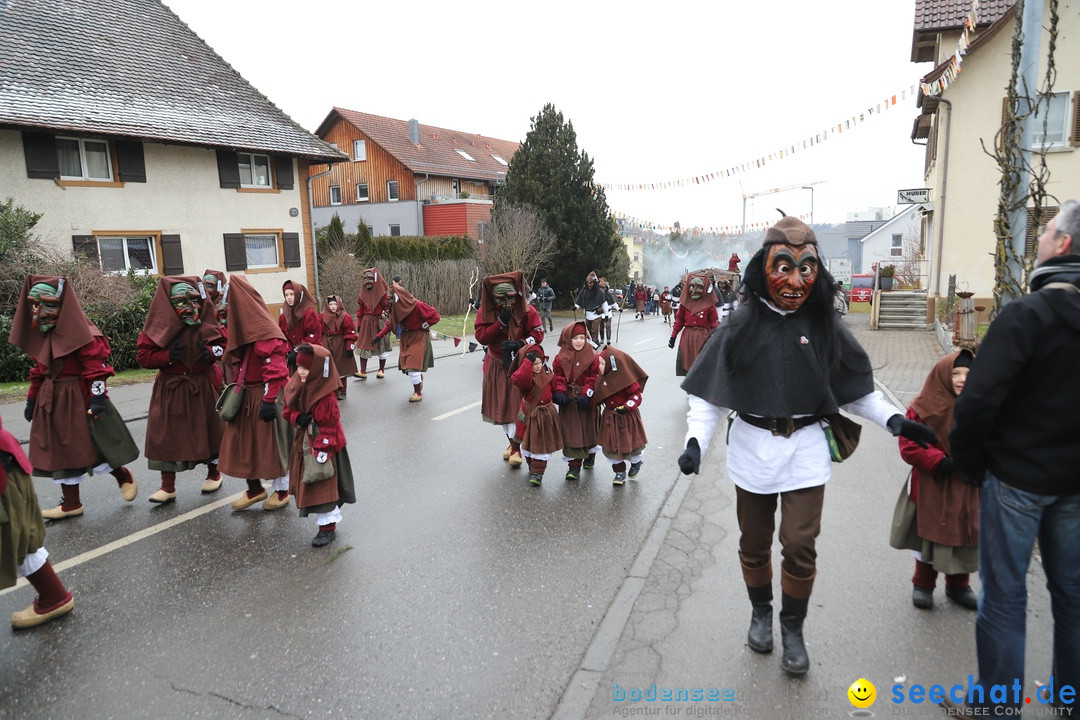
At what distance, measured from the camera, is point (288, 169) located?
2398 cm

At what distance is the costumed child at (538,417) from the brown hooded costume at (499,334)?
35.7 inches

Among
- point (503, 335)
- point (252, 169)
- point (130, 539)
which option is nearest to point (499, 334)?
point (503, 335)

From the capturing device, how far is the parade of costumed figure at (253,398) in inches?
232

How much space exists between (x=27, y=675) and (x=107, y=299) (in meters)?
12.5

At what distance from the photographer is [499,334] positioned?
8.05 meters

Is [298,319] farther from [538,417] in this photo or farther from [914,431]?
[914,431]

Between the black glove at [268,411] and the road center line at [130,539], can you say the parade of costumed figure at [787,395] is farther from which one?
the road center line at [130,539]

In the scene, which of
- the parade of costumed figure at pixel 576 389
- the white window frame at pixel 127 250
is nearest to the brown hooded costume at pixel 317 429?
the parade of costumed figure at pixel 576 389

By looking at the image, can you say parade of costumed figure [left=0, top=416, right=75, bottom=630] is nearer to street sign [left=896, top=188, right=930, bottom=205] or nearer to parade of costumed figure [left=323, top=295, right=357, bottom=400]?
parade of costumed figure [left=323, top=295, right=357, bottom=400]

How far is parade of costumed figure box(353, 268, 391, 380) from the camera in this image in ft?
42.9

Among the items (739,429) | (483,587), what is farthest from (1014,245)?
(483,587)

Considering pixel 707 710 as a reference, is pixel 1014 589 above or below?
above

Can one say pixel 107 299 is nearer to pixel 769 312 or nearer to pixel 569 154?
pixel 769 312

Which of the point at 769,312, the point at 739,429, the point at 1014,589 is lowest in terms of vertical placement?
the point at 1014,589
